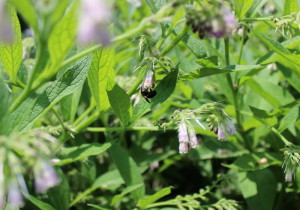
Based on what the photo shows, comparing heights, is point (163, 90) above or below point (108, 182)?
above

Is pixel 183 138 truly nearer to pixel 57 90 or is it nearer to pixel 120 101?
pixel 120 101

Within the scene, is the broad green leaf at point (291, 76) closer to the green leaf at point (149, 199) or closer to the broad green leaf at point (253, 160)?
the broad green leaf at point (253, 160)

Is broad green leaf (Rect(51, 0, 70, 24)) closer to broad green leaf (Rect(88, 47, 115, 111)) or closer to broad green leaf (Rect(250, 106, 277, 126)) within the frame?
broad green leaf (Rect(88, 47, 115, 111))

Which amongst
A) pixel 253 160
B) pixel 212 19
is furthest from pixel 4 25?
pixel 253 160

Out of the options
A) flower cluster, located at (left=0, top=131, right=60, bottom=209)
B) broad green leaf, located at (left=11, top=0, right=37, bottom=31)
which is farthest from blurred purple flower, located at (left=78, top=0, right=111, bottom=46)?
flower cluster, located at (left=0, top=131, right=60, bottom=209)

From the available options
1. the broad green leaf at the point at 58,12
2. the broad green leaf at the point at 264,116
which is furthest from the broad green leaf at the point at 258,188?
the broad green leaf at the point at 58,12

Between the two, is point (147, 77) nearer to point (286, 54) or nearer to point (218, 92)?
point (286, 54)
